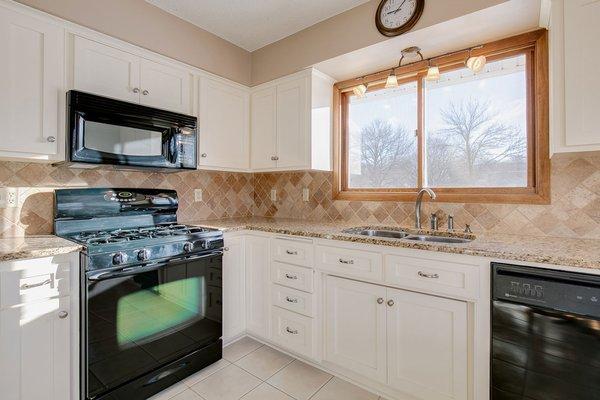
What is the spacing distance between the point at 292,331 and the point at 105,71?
83.1 inches

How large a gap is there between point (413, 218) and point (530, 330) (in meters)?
1.05

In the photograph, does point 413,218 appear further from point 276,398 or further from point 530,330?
point 276,398

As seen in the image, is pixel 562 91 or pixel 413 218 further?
pixel 413 218

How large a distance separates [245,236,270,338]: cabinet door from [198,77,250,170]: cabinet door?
747mm

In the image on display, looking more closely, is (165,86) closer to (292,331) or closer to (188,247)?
(188,247)

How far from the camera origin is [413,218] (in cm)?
225

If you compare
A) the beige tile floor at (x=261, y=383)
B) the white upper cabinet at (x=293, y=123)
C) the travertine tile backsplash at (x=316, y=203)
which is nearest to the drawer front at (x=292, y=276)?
the beige tile floor at (x=261, y=383)

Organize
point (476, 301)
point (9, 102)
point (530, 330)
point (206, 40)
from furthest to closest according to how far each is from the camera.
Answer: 1. point (206, 40)
2. point (9, 102)
3. point (476, 301)
4. point (530, 330)

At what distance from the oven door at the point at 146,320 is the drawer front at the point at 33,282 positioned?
12 centimetres

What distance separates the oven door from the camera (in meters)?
1.57

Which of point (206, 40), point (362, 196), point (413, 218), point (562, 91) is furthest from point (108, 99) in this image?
point (562, 91)

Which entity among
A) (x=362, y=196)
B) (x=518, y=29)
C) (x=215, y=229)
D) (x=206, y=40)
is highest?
(x=206, y=40)

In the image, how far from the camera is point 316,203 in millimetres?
2811

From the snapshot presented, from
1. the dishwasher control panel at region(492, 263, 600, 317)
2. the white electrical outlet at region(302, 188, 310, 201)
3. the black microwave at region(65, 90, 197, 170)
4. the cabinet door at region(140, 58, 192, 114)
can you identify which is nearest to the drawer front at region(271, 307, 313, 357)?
the white electrical outlet at region(302, 188, 310, 201)
